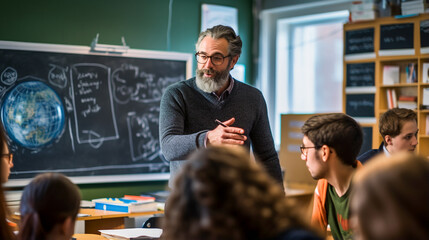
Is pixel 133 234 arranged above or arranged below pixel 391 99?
below

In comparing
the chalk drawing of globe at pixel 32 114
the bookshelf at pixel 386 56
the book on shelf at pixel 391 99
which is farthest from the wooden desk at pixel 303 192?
the chalk drawing of globe at pixel 32 114

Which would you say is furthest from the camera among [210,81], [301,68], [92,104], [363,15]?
[301,68]

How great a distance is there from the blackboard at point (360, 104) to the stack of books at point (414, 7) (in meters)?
0.79

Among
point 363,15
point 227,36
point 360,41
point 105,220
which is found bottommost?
point 105,220

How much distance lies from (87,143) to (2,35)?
1.08 m

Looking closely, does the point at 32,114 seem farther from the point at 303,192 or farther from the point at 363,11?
the point at 363,11

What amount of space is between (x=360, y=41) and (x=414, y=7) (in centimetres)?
58

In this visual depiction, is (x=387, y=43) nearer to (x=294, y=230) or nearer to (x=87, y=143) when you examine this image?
(x=87, y=143)

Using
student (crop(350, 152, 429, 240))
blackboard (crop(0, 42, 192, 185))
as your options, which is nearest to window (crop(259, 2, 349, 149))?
blackboard (crop(0, 42, 192, 185))

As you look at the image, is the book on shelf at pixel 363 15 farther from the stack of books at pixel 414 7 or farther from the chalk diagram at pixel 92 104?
the chalk diagram at pixel 92 104

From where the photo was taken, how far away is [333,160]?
2461mm

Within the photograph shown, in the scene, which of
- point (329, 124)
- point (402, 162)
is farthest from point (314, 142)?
point (402, 162)

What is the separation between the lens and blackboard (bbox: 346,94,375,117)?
5.20 m

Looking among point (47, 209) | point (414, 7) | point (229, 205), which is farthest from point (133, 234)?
point (414, 7)
